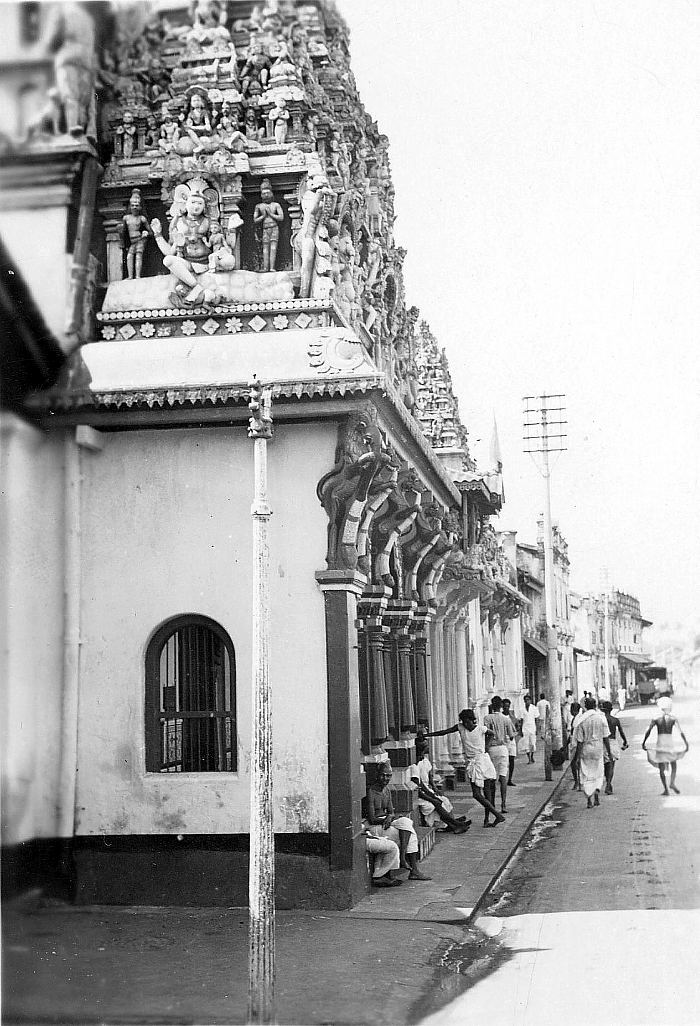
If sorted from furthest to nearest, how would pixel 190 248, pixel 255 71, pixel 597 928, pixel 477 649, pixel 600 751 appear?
pixel 477 649
pixel 600 751
pixel 255 71
pixel 190 248
pixel 597 928

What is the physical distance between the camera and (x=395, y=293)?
577 inches

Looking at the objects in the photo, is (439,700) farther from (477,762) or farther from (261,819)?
(261,819)

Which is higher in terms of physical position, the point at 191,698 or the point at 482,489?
the point at 482,489

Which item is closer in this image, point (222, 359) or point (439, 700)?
point (222, 359)

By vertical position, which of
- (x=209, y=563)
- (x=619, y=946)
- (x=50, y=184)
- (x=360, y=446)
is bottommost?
(x=619, y=946)

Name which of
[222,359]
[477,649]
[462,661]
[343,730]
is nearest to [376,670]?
[343,730]

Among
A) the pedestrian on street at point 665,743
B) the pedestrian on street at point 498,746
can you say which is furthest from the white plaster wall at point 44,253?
the pedestrian on street at point 498,746

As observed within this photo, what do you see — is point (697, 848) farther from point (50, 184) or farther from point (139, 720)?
point (50, 184)

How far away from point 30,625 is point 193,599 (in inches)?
60.6

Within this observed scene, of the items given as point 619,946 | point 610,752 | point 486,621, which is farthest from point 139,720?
point 486,621

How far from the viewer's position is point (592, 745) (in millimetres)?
18000

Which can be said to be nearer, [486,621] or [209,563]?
[209,563]

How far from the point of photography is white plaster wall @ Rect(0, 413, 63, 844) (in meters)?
9.46

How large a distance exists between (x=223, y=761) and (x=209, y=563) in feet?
6.07
